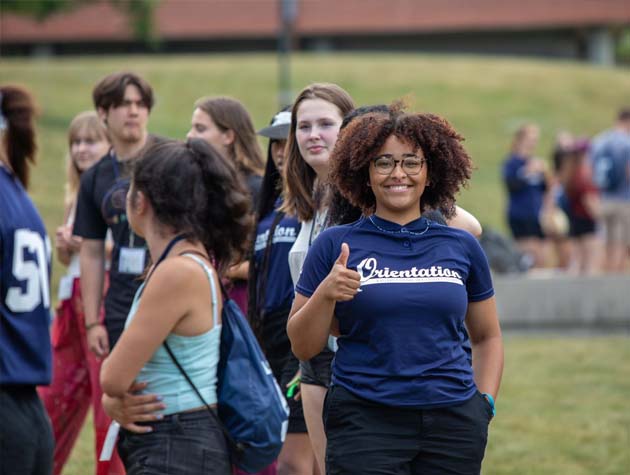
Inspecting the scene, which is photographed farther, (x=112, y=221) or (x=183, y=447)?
(x=112, y=221)

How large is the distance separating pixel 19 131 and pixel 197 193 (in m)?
0.73

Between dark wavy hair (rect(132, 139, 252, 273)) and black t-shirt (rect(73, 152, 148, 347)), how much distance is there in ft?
5.17

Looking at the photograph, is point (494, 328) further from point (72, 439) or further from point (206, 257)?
point (72, 439)

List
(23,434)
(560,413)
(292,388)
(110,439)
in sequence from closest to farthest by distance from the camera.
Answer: (23,434), (110,439), (292,388), (560,413)

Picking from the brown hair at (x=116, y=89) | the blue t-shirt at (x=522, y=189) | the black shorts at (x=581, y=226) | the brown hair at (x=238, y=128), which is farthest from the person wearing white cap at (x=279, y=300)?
the blue t-shirt at (x=522, y=189)

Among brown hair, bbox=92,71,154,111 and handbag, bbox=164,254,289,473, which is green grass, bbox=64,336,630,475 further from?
handbag, bbox=164,254,289,473

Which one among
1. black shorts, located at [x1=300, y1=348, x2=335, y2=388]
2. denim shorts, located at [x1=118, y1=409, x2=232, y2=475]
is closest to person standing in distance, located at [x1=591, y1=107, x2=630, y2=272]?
black shorts, located at [x1=300, y1=348, x2=335, y2=388]

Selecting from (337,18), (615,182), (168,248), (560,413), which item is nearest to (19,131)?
(168,248)

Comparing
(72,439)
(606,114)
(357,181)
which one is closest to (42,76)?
(606,114)

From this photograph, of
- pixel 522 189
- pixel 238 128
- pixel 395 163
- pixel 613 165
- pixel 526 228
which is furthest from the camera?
pixel 526 228

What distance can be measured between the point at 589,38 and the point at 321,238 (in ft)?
182

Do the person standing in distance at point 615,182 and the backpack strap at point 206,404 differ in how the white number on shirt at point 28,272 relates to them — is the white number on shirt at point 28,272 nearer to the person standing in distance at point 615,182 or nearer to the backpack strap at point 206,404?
the backpack strap at point 206,404

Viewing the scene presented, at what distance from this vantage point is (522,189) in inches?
682

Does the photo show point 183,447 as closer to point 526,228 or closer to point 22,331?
point 22,331
